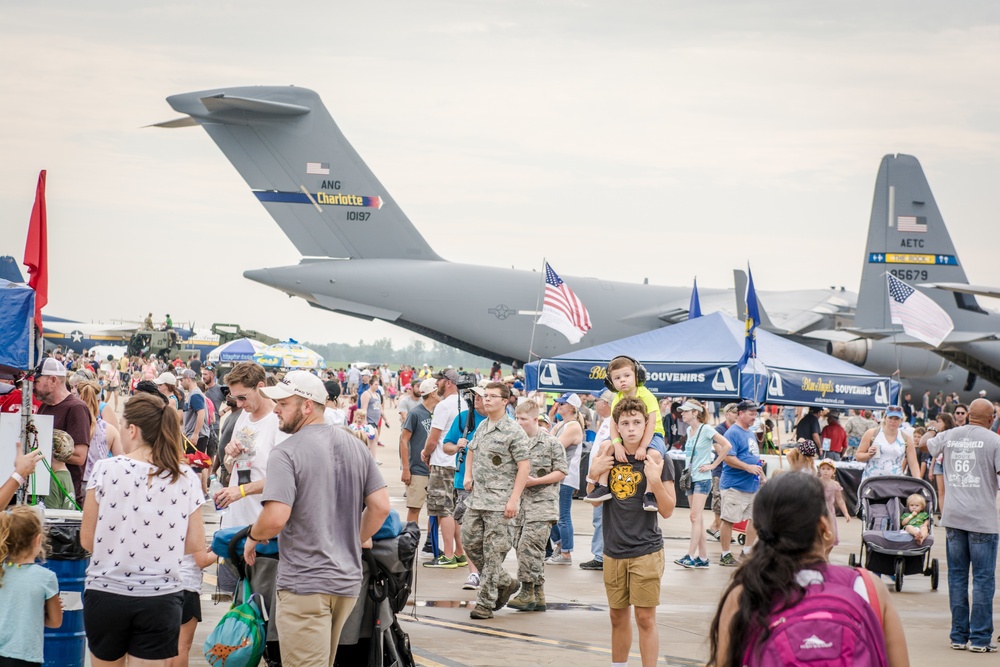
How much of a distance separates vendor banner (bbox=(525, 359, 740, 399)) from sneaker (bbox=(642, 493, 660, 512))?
7.83 meters

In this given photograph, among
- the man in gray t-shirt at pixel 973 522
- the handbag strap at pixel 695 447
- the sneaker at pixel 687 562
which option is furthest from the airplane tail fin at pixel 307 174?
the man in gray t-shirt at pixel 973 522

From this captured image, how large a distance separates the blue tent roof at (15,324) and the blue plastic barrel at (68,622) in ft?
3.99

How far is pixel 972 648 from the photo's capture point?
8391 millimetres

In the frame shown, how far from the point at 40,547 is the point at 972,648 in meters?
6.86

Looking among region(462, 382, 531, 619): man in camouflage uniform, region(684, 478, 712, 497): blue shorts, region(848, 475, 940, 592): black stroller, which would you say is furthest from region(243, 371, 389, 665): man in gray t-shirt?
region(684, 478, 712, 497): blue shorts

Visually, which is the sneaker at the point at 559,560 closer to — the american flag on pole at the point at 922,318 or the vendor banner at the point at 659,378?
the vendor banner at the point at 659,378

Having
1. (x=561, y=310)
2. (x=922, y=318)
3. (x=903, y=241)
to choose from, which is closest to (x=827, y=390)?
(x=922, y=318)

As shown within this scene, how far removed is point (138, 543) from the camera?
16.2 ft

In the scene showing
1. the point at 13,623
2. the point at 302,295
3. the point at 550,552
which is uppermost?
the point at 302,295

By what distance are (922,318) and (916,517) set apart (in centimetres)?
495

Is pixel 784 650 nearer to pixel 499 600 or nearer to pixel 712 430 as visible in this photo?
pixel 499 600

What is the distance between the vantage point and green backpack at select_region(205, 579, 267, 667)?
528cm

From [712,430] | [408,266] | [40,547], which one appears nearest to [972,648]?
[712,430]

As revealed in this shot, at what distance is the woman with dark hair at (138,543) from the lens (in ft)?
16.0
